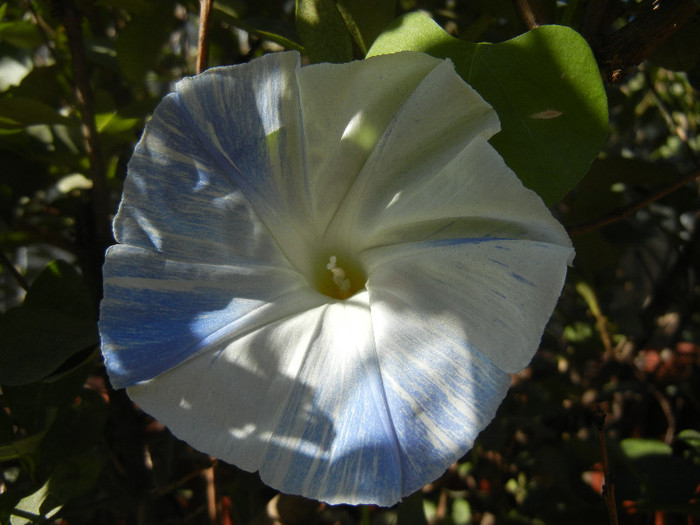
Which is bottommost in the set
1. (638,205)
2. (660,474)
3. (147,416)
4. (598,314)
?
(598,314)

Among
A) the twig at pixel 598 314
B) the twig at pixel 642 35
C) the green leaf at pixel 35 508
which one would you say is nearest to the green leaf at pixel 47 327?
the green leaf at pixel 35 508

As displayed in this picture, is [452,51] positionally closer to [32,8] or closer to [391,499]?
[391,499]

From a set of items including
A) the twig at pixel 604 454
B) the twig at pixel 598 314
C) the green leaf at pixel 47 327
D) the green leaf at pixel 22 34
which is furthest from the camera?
the twig at pixel 598 314

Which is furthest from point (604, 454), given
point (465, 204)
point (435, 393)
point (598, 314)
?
point (598, 314)

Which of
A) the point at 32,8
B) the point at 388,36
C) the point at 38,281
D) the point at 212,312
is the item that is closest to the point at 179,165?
the point at 212,312

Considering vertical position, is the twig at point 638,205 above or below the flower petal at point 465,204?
below

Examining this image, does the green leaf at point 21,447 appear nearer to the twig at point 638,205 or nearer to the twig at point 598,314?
the twig at point 638,205

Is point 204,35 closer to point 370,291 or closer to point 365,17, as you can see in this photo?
point 365,17

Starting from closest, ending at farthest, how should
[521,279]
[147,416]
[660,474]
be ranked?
[521,279], [660,474], [147,416]
